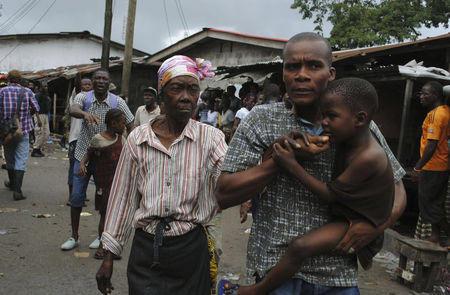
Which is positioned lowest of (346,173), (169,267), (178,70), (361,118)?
(169,267)

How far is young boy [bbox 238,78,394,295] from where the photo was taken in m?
1.90

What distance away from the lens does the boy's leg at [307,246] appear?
1.94m

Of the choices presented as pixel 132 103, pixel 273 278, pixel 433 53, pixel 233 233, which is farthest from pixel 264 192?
pixel 132 103

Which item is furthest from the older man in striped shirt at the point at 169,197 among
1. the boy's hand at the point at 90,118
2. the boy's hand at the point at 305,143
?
the boy's hand at the point at 90,118

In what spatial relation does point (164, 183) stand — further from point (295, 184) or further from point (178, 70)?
point (295, 184)

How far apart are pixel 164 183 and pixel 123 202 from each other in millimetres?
302

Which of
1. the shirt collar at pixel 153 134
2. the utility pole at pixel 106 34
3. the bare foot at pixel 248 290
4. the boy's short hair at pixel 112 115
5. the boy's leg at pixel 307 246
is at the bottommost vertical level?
the bare foot at pixel 248 290

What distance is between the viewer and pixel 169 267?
2.68 metres

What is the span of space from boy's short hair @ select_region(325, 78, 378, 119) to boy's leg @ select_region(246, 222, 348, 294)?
44cm


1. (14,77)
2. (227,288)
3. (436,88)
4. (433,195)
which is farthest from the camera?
(14,77)

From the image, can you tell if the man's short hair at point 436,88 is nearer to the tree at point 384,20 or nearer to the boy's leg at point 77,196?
the boy's leg at point 77,196

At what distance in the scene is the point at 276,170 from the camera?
6.42 ft

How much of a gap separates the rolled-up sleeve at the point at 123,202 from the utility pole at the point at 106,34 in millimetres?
11958

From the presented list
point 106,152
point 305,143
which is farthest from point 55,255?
point 305,143
